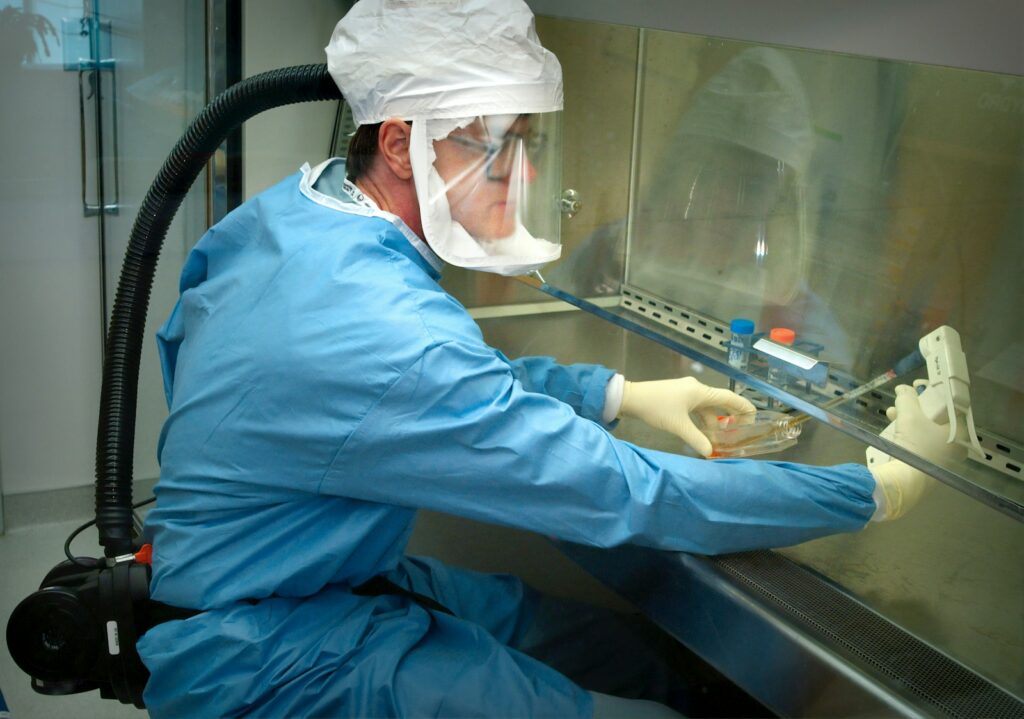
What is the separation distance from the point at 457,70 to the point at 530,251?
0.86 ft

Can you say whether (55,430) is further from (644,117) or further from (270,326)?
(644,117)

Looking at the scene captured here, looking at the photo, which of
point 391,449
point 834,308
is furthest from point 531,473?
point 834,308

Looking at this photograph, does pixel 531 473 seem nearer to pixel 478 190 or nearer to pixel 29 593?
pixel 478 190

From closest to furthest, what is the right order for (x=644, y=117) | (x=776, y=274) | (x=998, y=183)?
(x=998, y=183)
(x=776, y=274)
(x=644, y=117)

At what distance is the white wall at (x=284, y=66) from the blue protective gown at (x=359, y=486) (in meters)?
0.84

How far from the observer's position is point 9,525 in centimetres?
196

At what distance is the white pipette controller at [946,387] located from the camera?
1083 mm

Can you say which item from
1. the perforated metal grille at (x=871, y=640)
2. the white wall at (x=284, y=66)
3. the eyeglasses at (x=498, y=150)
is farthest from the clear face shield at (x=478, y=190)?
the white wall at (x=284, y=66)

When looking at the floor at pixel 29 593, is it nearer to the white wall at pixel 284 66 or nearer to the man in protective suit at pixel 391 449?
the man in protective suit at pixel 391 449

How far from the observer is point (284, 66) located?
1.89m

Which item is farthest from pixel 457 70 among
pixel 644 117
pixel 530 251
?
pixel 644 117

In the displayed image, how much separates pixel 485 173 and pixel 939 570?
73 cm

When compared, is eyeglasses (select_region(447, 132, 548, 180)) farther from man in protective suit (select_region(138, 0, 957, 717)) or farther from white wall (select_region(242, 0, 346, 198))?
white wall (select_region(242, 0, 346, 198))

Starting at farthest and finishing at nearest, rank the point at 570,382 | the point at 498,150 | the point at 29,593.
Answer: the point at 29,593 → the point at 570,382 → the point at 498,150
